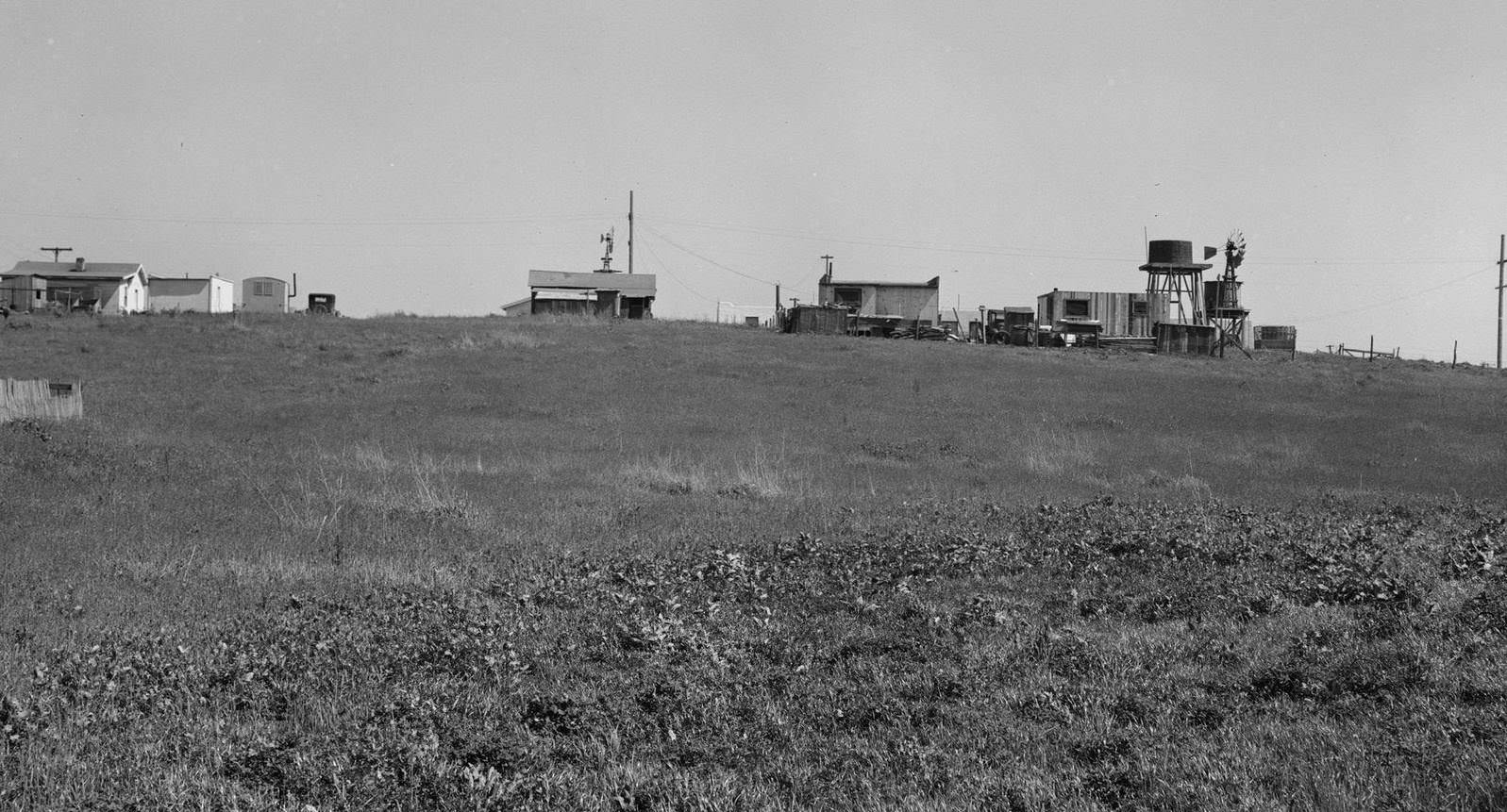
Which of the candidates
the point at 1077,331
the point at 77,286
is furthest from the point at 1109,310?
the point at 77,286

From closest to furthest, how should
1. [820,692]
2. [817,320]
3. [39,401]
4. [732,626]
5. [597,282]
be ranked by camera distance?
1. [820,692]
2. [732,626]
3. [39,401]
4. [817,320]
5. [597,282]

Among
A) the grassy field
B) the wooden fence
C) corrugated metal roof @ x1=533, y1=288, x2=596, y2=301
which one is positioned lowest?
the grassy field

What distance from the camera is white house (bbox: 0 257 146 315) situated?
69.8 metres

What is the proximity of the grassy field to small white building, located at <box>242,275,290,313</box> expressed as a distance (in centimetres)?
6833

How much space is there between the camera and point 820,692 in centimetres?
717

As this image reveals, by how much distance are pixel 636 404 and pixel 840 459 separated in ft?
32.0

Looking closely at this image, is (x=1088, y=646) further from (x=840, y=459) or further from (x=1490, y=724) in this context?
(x=840, y=459)

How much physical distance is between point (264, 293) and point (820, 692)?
90.0m

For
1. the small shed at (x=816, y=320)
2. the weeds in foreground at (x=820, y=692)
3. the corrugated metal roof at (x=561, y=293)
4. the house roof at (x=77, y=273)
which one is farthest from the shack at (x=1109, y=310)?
the house roof at (x=77, y=273)

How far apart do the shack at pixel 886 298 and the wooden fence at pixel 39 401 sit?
50.5m

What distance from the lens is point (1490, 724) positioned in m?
6.11

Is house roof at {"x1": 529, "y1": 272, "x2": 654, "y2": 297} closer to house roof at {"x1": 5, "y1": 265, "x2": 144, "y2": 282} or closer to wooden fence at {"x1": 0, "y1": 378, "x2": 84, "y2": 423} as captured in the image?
house roof at {"x1": 5, "y1": 265, "x2": 144, "y2": 282}

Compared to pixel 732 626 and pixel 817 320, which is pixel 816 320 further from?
pixel 732 626

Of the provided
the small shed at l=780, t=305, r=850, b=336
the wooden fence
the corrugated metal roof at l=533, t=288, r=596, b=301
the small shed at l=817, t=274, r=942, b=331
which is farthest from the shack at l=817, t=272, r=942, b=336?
the wooden fence
